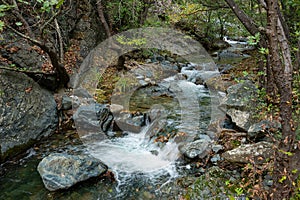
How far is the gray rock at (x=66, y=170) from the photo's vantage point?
13.4 feet

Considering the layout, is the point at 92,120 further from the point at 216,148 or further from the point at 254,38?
the point at 254,38

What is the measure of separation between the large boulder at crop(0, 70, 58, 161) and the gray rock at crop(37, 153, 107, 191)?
1.46 metres

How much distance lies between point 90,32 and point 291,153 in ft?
34.8

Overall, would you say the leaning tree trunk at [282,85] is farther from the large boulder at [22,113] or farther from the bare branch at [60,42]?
the bare branch at [60,42]

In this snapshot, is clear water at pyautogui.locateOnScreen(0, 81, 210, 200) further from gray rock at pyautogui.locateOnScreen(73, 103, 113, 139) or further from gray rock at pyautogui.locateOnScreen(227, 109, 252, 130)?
gray rock at pyautogui.locateOnScreen(227, 109, 252, 130)

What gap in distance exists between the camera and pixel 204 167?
4543mm

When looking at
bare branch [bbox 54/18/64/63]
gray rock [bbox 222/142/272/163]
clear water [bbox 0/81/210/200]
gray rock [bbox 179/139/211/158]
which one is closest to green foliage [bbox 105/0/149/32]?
bare branch [bbox 54/18/64/63]

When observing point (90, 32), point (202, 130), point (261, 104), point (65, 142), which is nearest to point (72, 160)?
point (65, 142)

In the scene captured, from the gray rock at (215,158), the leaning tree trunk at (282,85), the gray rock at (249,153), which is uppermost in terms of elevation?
the leaning tree trunk at (282,85)

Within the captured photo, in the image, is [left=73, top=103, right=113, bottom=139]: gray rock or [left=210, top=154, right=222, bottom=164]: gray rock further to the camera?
[left=73, top=103, right=113, bottom=139]: gray rock

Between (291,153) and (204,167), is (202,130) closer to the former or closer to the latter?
(204,167)

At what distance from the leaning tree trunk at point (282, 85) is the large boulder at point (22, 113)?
17.1 ft

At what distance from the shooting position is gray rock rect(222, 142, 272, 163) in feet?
13.0

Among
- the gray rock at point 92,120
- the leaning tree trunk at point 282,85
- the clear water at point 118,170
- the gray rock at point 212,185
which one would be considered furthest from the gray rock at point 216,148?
the gray rock at point 92,120
